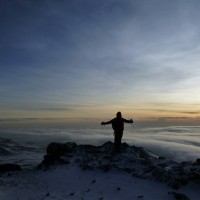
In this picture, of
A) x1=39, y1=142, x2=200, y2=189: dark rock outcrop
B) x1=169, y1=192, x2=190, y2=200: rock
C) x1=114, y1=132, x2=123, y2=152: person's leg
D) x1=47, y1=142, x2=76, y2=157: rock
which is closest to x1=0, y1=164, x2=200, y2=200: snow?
x1=169, y1=192, x2=190, y2=200: rock

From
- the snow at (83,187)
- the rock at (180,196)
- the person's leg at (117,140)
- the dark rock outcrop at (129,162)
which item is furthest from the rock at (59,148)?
the rock at (180,196)

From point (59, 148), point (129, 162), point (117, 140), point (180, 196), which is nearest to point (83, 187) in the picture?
point (129, 162)

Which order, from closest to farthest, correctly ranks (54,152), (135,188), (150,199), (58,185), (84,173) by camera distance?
(150,199) < (135,188) < (58,185) < (84,173) < (54,152)

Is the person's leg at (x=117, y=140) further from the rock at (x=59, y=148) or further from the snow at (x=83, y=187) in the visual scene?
the rock at (x=59, y=148)

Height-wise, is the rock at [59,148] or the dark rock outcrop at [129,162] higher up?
the rock at [59,148]

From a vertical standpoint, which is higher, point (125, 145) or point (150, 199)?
point (125, 145)

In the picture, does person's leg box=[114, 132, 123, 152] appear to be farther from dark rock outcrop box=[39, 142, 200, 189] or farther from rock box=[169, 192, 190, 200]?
rock box=[169, 192, 190, 200]

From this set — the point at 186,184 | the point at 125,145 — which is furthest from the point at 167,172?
the point at 125,145

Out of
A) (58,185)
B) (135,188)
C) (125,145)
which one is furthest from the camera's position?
(125,145)

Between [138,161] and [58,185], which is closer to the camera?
[58,185]

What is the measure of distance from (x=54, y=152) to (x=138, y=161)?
9686 mm

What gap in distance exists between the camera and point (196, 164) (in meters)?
24.3

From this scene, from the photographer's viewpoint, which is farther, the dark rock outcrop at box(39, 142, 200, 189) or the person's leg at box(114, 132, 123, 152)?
the person's leg at box(114, 132, 123, 152)

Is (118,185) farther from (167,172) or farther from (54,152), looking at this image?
(54,152)
